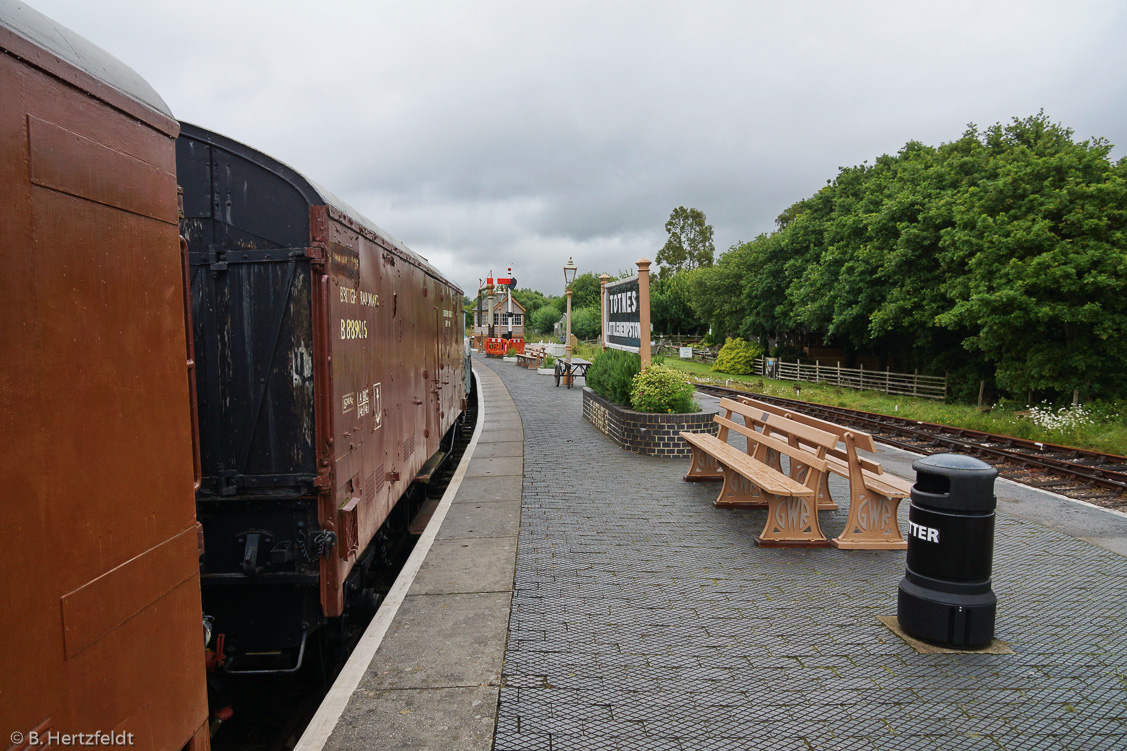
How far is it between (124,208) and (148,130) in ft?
1.14

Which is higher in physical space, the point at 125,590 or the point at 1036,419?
the point at 125,590

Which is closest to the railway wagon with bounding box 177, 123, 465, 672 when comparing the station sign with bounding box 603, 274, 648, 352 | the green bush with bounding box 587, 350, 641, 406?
the green bush with bounding box 587, 350, 641, 406

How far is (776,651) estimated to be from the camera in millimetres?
4141

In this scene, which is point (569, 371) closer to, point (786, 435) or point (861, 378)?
point (861, 378)

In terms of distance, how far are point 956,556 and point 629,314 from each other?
28.3ft

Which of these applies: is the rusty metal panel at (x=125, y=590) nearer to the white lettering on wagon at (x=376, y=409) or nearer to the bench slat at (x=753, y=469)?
the white lettering on wagon at (x=376, y=409)

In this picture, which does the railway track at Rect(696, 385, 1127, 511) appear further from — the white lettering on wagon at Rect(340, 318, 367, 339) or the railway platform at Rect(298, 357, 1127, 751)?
the white lettering on wagon at Rect(340, 318, 367, 339)

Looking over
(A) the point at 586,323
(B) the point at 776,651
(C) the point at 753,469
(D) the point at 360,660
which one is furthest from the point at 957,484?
(A) the point at 586,323

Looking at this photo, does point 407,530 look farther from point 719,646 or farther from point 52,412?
point 52,412

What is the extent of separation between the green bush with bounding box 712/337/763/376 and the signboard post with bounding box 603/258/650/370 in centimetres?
2851

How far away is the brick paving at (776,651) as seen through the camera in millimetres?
3332

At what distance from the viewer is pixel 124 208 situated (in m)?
2.04

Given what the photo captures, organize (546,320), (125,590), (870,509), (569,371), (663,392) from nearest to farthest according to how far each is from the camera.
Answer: (125,590), (870,509), (663,392), (569,371), (546,320)

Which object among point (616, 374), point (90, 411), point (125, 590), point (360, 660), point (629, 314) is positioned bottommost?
point (360, 660)
